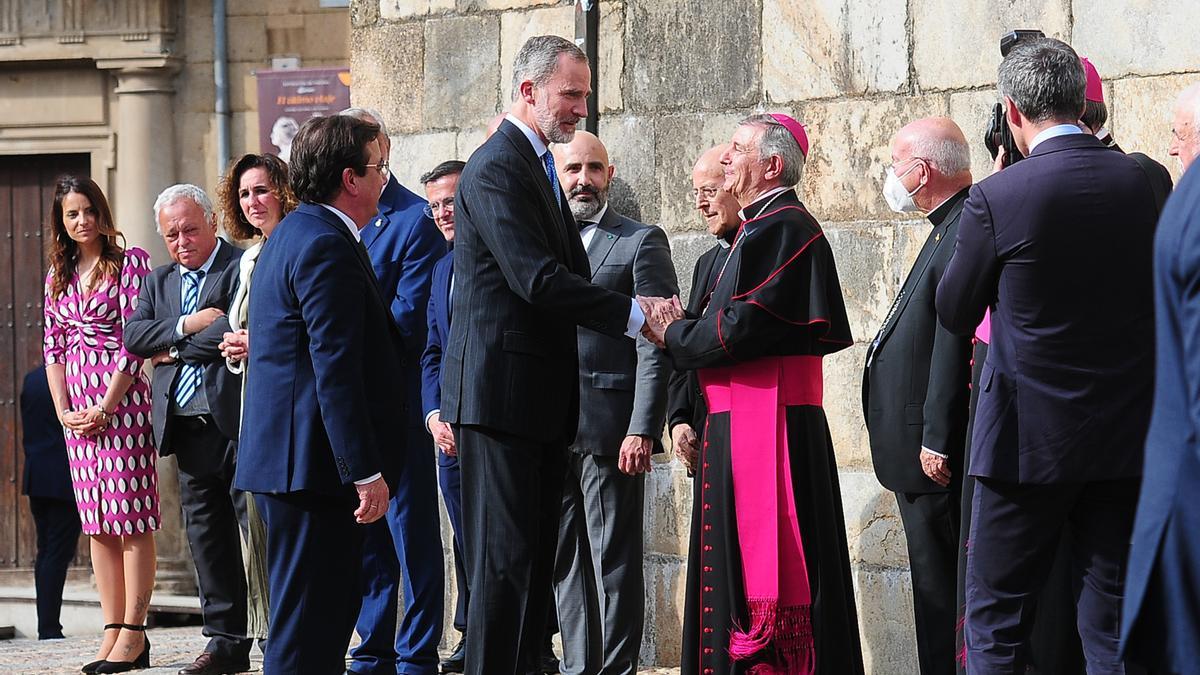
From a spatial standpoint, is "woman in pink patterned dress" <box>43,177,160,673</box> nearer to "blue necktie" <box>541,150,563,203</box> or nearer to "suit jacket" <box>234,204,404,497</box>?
"suit jacket" <box>234,204,404,497</box>

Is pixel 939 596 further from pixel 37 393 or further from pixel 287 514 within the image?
pixel 37 393

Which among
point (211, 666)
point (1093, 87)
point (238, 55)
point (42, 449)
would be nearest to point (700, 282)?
point (1093, 87)

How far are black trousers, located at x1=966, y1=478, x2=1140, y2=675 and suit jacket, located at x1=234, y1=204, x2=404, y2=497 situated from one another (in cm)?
163

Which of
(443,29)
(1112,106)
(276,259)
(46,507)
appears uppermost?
(443,29)

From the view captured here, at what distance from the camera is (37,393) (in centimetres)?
1047

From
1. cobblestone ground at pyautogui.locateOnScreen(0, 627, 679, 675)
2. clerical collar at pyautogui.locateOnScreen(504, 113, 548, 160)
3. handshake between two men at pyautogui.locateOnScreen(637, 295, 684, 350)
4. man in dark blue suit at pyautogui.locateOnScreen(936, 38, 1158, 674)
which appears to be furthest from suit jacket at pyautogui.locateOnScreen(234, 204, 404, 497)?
cobblestone ground at pyautogui.locateOnScreen(0, 627, 679, 675)

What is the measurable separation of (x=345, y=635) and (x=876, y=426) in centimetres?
178

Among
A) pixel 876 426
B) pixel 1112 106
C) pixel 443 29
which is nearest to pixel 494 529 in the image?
pixel 876 426

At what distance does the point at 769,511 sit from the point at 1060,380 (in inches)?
44.7

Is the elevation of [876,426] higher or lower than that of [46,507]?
higher

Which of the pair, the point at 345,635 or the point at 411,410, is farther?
the point at 411,410

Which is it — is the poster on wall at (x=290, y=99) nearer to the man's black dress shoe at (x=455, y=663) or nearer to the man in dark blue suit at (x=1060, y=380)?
the man's black dress shoe at (x=455, y=663)

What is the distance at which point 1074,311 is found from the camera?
14.3 feet

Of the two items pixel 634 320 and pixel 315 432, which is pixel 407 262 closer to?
pixel 634 320
